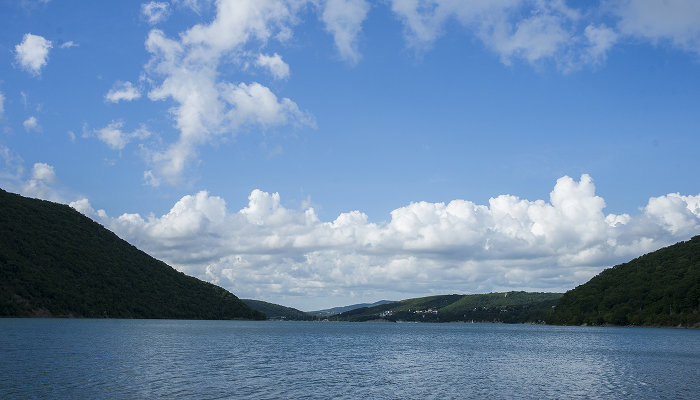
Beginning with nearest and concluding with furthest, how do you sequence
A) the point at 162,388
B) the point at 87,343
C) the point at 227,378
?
the point at 162,388 < the point at 227,378 < the point at 87,343

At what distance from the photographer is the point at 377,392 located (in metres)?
52.6

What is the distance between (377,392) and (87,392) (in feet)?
87.2

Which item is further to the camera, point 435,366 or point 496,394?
point 435,366

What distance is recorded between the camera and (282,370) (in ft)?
225

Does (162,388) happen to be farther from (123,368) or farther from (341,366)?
(341,366)

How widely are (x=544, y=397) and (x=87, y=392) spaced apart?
42.0m

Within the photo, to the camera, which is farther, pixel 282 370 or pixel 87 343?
pixel 87 343

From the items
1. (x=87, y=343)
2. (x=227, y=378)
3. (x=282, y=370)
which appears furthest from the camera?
(x=87, y=343)

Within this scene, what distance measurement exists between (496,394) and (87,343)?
78.0 metres

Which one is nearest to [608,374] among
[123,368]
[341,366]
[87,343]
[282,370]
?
[341,366]

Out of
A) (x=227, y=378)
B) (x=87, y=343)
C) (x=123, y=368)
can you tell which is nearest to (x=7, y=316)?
(x=87, y=343)

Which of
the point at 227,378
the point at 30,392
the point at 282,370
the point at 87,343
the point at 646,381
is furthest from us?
the point at 87,343

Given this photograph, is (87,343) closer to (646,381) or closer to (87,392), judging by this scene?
(87,392)

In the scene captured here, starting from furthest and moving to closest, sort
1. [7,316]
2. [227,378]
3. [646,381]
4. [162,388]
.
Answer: [7,316] → [646,381] → [227,378] → [162,388]
